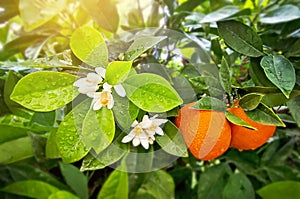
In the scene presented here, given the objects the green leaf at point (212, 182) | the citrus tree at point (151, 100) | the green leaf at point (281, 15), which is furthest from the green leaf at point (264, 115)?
the green leaf at point (212, 182)

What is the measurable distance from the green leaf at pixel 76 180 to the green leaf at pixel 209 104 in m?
0.39

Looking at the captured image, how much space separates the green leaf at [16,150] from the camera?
2.24 ft

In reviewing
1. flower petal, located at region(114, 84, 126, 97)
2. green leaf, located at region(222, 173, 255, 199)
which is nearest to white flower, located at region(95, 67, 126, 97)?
flower petal, located at region(114, 84, 126, 97)

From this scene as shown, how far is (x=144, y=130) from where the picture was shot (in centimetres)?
46

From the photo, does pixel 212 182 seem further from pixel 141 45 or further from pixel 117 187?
pixel 141 45

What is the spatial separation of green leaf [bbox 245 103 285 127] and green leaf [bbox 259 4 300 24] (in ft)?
0.90

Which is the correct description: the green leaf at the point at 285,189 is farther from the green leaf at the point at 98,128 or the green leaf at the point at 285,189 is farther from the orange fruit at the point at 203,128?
the green leaf at the point at 98,128

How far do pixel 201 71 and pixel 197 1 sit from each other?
0.84 ft

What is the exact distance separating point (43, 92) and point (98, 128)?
7 cm

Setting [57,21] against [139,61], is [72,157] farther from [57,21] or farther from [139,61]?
[57,21]

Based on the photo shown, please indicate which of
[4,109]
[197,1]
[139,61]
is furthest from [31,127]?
[197,1]

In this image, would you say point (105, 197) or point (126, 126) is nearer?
point (126, 126)

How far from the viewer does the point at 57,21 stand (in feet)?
2.88

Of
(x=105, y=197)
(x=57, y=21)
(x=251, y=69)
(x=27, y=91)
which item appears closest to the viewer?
(x=27, y=91)
